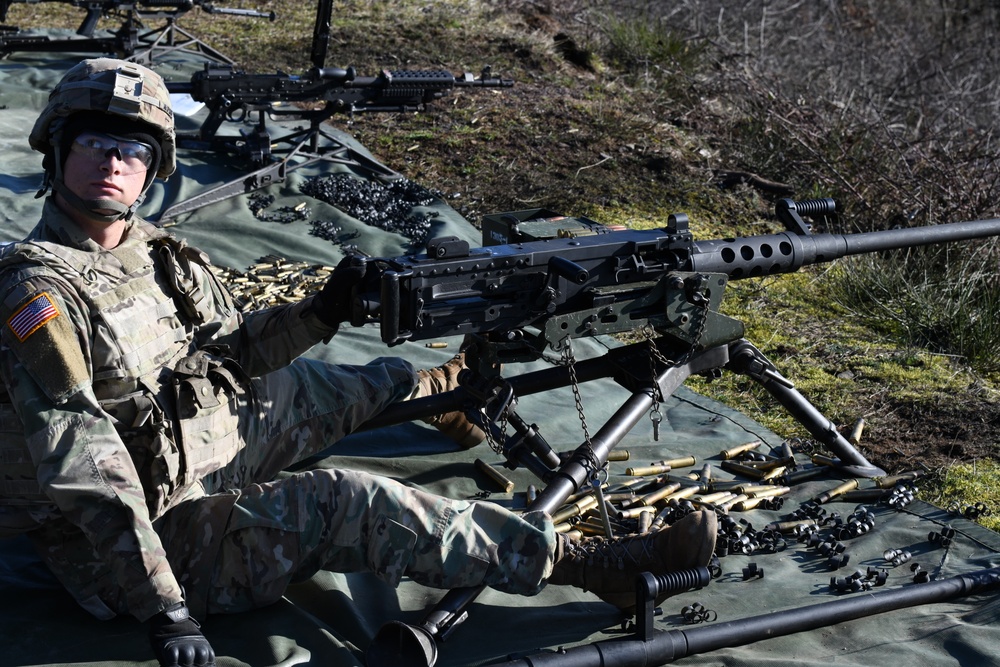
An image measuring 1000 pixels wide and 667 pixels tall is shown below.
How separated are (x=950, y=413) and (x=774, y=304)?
6.04ft

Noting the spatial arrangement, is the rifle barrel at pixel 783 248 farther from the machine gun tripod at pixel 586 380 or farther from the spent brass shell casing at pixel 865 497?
the spent brass shell casing at pixel 865 497

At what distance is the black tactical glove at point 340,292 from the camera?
12.4 feet

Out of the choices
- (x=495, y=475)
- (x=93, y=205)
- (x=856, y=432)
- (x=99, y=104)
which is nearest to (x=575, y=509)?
(x=495, y=475)

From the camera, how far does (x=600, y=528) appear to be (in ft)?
15.1

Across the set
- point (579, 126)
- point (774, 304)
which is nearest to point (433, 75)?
point (579, 126)

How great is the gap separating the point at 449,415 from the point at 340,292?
4.58 ft

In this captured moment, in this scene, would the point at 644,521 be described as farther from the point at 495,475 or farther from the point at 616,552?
the point at 495,475

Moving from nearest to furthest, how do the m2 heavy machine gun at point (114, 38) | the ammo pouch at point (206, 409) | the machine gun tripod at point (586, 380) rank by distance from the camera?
the ammo pouch at point (206, 409), the machine gun tripod at point (586, 380), the m2 heavy machine gun at point (114, 38)

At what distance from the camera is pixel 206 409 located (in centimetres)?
372

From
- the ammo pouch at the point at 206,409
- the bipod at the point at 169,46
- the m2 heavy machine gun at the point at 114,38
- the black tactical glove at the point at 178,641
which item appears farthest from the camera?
the bipod at the point at 169,46

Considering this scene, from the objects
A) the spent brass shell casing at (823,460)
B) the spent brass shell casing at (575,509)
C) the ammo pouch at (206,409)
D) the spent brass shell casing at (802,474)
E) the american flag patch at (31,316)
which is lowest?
the spent brass shell casing at (575,509)

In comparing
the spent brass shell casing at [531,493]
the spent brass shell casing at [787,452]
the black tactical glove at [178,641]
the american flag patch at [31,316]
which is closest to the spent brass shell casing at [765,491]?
the spent brass shell casing at [787,452]

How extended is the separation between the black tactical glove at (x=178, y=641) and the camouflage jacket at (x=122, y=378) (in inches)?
1.5

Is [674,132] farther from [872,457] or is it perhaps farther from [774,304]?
[872,457]
